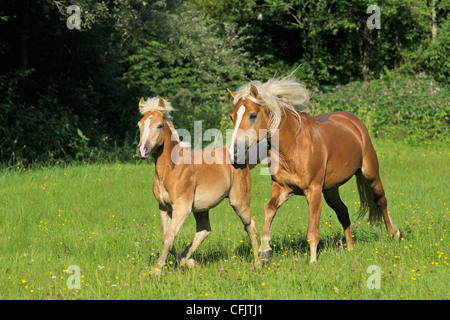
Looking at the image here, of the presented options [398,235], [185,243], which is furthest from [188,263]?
[398,235]

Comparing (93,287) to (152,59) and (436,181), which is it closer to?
(436,181)

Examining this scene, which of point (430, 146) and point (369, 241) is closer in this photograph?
point (369, 241)

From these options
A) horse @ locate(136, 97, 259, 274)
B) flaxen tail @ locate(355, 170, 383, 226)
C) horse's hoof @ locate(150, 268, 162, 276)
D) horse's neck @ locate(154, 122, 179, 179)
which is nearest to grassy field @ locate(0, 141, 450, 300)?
horse's hoof @ locate(150, 268, 162, 276)

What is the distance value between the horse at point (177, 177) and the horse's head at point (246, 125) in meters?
0.62

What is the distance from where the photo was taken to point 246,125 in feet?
21.2

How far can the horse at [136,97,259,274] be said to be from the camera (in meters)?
6.56

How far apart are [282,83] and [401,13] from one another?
24347mm

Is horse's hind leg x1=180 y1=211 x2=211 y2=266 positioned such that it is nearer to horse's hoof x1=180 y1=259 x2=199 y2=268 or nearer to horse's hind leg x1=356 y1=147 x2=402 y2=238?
horse's hoof x1=180 y1=259 x2=199 y2=268

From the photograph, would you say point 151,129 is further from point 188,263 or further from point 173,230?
point 188,263

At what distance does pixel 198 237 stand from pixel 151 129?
5.46 ft

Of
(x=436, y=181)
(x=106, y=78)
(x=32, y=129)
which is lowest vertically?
(x=436, y=181)

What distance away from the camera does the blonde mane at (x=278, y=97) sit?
665 cm

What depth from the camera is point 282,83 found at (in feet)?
23.1

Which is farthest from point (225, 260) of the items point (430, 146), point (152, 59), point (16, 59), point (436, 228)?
point (152, 59)
